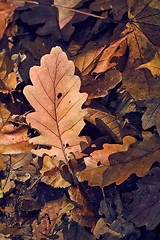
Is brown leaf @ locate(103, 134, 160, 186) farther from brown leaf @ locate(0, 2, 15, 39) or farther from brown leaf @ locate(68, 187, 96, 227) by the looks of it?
brown leaf @ locate(0, 2, 15, 39)

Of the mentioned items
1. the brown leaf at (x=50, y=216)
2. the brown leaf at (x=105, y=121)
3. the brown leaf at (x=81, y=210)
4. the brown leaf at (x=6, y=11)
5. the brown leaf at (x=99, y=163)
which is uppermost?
the brown leaf at (x=6, y=11)

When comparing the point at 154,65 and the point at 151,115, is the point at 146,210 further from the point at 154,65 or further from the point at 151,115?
the point at 154,65

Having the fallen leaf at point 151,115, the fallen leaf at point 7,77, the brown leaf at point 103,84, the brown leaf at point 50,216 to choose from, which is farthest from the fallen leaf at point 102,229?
the fallen leaf at point 7,77

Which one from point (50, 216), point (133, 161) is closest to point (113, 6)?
point (133, 161)

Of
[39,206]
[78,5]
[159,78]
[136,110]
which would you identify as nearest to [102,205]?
[39,206]

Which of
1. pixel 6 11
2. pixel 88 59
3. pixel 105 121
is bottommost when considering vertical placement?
pixel 105 121

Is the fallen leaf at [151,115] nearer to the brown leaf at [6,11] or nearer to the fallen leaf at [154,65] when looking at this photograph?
the fallen leaf at [154,65]
